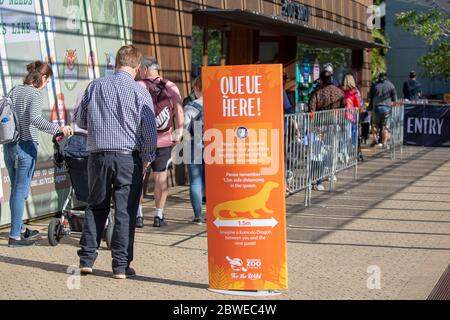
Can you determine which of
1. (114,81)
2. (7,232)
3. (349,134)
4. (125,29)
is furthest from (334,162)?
(114,81)

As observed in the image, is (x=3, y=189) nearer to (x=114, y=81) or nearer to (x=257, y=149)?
(x=114, y=81)

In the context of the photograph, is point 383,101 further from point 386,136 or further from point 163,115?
point 163,115

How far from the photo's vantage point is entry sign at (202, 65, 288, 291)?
23.3ft

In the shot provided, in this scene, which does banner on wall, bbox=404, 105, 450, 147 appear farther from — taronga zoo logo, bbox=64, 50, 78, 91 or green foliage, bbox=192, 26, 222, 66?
taronga zoo logo, bbox=64, 50, 78, 91

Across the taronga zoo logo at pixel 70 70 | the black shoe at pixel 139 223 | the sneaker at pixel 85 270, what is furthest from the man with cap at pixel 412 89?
the sneaker at pixel 85 270

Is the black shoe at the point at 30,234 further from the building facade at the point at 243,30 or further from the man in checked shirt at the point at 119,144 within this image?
the building facade at the point at 243,30

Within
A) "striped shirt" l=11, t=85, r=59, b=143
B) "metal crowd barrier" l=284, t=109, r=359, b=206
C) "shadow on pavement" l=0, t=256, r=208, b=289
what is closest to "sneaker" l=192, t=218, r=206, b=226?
"metal crowd barrier" l=284, t=109, r=359, b=206

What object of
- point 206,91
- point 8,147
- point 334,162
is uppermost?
point 206,91

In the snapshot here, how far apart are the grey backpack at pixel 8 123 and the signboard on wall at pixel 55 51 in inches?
40.5

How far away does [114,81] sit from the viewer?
25.4 ft

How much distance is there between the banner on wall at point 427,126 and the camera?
22.4m

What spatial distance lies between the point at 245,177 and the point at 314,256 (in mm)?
2140

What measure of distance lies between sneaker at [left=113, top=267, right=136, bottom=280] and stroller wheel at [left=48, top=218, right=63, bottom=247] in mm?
1623
